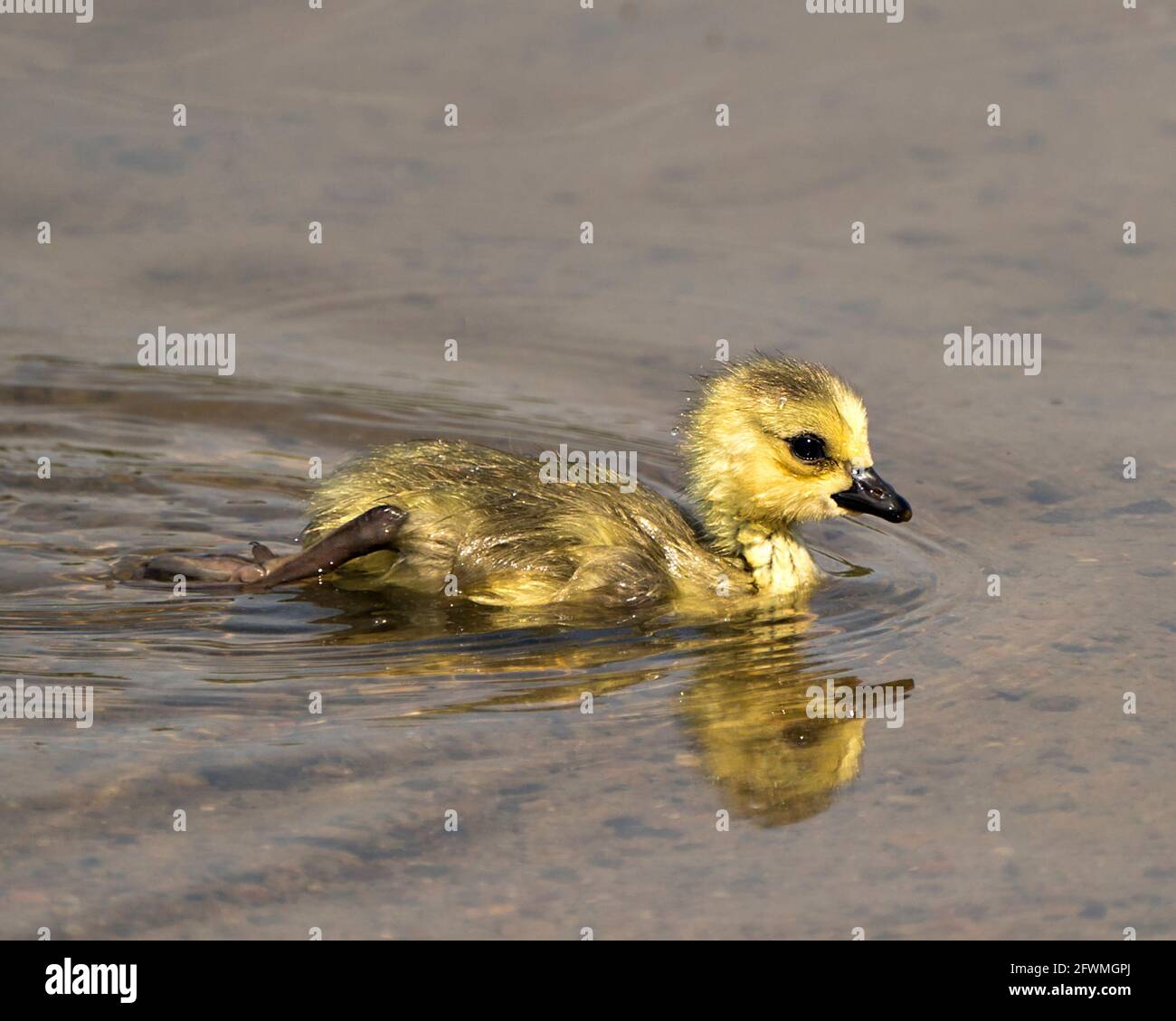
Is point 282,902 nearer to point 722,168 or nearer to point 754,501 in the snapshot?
point 754,501

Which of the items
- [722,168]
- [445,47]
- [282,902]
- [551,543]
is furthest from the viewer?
[445,47]

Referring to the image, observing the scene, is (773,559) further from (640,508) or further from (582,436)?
(582,436)

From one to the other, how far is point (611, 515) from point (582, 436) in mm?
1544

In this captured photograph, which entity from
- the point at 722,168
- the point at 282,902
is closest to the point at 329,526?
the point at 282,902

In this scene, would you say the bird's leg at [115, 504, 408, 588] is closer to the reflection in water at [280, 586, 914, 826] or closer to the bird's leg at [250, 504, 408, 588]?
the bird's leg at [250, 504, 408, 588]

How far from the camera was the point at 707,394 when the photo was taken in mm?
8906

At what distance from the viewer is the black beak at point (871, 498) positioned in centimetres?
853

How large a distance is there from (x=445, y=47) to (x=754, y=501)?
17.3 feet

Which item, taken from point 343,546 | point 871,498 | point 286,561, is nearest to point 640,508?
point 871,498

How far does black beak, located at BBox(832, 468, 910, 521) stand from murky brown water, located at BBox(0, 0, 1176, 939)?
1.14ft

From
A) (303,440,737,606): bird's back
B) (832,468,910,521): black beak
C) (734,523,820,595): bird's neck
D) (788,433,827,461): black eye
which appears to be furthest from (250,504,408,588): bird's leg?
(832,468,910,521): black beak

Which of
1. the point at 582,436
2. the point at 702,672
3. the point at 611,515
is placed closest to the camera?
the point at 702,672

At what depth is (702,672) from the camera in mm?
→ 7766

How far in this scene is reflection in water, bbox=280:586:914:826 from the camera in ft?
22.8
